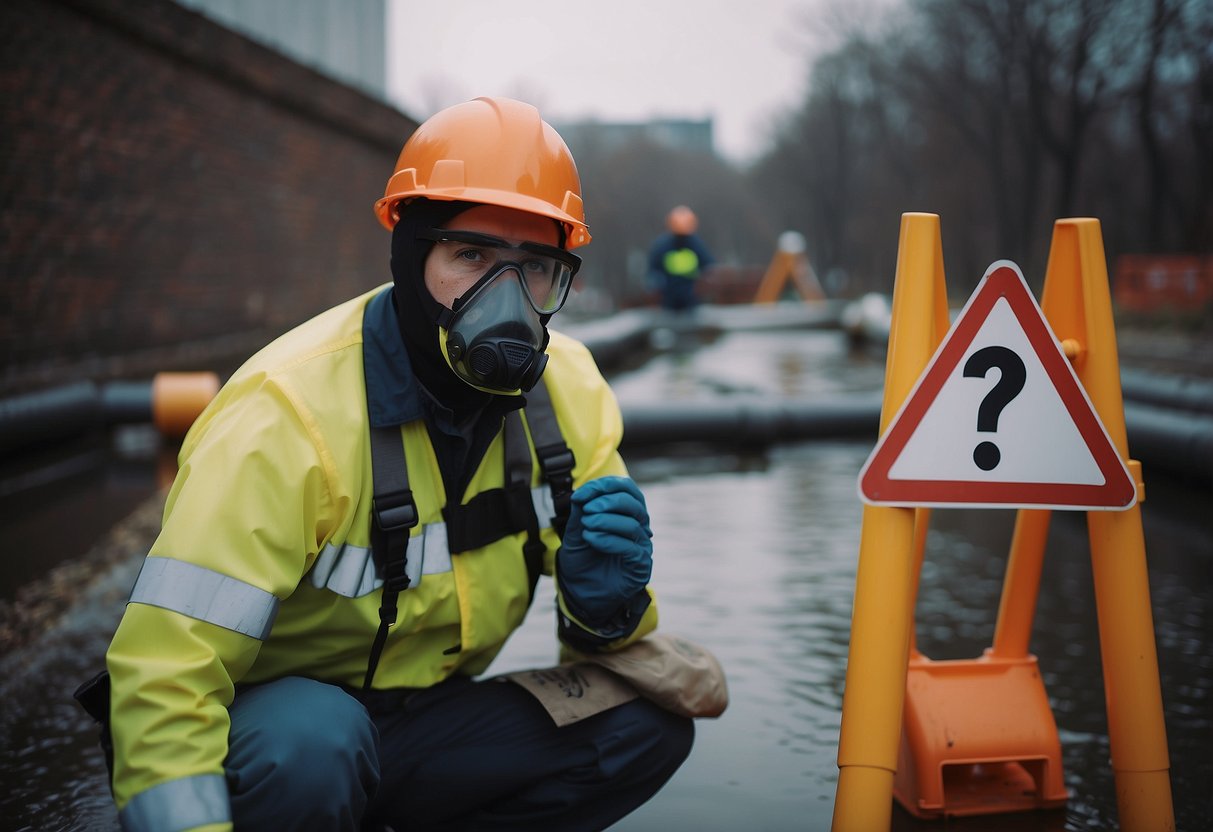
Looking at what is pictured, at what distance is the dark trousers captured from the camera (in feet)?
7.42

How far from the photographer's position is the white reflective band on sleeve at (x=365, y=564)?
7.05ft

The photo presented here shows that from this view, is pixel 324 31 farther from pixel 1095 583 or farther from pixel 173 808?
pixel 173 808

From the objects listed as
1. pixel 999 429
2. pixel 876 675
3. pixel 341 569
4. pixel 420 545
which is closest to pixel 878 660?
pixel 876 675

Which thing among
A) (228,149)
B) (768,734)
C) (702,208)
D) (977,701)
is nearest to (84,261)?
(228,149)

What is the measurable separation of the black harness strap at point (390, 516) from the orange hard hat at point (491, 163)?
50cm

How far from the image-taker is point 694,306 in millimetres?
18984

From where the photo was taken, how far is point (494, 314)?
7.35ft

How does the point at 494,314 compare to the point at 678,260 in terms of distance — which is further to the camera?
the point at 678,260

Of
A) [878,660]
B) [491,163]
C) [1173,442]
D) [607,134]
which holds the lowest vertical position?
[878,660]

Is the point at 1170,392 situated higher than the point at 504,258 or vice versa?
the point at 504,258

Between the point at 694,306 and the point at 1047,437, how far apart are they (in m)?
16.8

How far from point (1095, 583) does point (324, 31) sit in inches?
729

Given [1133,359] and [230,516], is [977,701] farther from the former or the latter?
[1133,359]

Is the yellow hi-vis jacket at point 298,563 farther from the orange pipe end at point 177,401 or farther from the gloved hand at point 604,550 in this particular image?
the orange pipe end at point 177,401
